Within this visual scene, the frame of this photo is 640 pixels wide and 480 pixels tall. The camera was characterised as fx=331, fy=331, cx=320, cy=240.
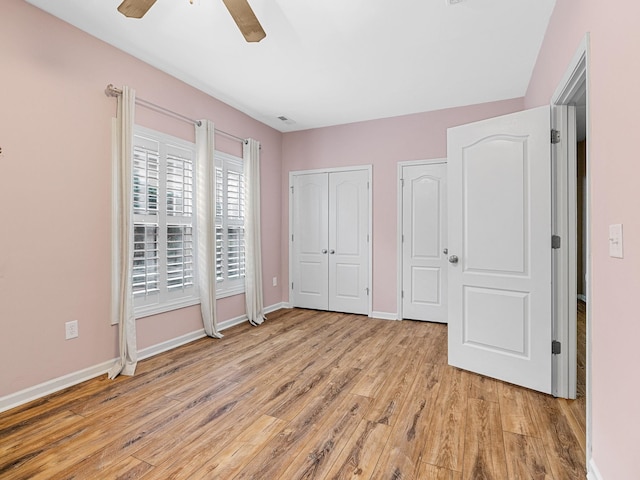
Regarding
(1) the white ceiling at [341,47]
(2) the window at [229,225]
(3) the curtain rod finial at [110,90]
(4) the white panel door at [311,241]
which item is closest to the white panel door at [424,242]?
(1) the white ceiling at [341,47]

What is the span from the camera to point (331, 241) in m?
4.96

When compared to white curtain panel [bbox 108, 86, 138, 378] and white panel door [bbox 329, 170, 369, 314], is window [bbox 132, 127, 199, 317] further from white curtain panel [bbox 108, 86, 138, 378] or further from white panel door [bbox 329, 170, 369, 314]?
white panel door [bbox 329, 170, 369, 314]

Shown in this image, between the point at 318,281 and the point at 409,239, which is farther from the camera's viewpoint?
the point at 318,281

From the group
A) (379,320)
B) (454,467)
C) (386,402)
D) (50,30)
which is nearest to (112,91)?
(50,30)

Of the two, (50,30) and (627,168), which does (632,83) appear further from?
(50,30)

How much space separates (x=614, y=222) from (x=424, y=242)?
302 cm

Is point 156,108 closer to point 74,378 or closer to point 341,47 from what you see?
point 341,47

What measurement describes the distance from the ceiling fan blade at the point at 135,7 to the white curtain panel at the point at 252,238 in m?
2.35

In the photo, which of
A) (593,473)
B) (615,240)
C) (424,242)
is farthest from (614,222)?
(424,242)

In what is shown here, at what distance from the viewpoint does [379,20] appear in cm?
247

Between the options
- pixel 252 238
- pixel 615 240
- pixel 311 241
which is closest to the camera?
pixel 615 240

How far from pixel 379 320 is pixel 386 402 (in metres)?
2.27

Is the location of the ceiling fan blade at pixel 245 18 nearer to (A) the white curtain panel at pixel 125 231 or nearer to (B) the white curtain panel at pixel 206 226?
(A) the white curtain panel at pixel 125 231

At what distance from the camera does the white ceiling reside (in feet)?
7.73
